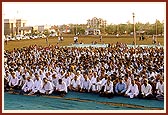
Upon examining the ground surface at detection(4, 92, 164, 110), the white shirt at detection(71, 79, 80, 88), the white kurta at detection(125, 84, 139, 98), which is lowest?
the ground surface at detection(4, 92, 164, 110)

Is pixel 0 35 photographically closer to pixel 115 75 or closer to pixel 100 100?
pixel 100 100

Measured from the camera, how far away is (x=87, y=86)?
644 centimetres

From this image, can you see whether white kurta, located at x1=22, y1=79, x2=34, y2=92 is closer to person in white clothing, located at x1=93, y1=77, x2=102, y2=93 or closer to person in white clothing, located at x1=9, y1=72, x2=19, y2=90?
person in white clothing, located at x1=9, y1=72, x2=19, y2=90

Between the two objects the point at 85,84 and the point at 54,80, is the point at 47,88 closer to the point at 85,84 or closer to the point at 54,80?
the point at 54,80

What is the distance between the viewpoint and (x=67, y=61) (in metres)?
8.77

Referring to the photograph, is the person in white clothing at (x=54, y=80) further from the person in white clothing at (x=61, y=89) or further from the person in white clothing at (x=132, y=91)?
the person in white clothing at (x=132, y=91)

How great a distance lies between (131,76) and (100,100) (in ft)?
2.74

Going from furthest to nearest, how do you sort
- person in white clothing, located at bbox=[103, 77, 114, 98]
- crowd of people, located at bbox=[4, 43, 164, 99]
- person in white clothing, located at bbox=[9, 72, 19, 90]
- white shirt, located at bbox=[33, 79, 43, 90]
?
1. person in white clothing, located at bbox=[9, 72, 19, 90]
2. white shirt, located at bbox=[33, 79, 43, 90]
3. person in white clothing, located at bbox=[103, 77, 114, 98]
4. crowd of people, located at bbox=[4, 43, 164, 99]

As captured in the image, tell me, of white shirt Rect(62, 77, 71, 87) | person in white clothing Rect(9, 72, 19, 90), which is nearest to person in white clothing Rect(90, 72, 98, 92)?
white shirt Rect(62, 77, 71, 87)

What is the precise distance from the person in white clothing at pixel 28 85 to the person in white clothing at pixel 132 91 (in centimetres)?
178

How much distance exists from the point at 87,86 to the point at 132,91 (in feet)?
3.01

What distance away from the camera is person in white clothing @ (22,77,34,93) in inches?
253

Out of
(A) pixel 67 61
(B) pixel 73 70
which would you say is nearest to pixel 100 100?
(B) pixel 73 70

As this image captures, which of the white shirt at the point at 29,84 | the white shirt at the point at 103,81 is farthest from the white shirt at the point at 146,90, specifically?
the white shirt at the point at 29,84
